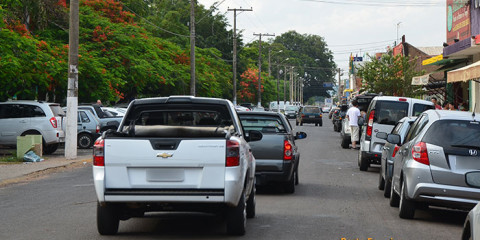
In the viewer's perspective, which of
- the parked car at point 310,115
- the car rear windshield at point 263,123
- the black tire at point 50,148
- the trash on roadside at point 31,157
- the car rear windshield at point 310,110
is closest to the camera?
the car rear windshield at point 263,123

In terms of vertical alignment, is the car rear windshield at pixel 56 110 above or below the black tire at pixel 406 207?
above

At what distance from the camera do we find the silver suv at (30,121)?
25156mm

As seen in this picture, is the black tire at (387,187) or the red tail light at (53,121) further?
the red tail light at (53,121)

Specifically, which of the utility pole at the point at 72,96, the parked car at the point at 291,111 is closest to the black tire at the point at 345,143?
the utility pole at the point at 72,96

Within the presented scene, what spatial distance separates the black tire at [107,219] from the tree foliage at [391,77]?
42.6 metres

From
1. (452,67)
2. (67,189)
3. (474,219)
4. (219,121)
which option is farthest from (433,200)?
(452,67)

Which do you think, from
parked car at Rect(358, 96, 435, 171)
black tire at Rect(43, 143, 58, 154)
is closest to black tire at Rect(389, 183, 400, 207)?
parked car at Rect(358, 96, 435, 171)

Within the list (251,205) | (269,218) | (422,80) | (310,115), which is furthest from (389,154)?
(310,115)

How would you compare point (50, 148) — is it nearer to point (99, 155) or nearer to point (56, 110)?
point (56, 110)

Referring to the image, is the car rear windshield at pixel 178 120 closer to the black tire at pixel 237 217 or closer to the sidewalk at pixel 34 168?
the black tire at pixel 237 217

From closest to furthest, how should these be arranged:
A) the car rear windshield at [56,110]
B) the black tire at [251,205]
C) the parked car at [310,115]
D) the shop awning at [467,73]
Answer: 1. the black tire at [251,205]
2. the shop awning at [467,73]
3. the car rear windshield at [56,110]
4. the parked car at [310,115]

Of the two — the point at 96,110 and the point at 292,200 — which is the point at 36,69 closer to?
the point at 96,110

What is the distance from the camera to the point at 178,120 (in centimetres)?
1003

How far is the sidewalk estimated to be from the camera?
1779 cm
